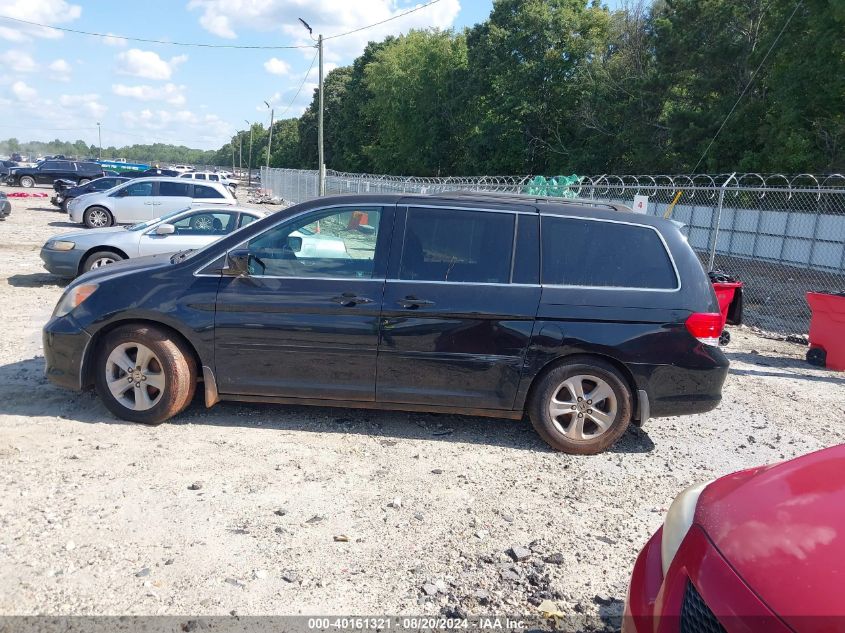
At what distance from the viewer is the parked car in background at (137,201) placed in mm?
18422

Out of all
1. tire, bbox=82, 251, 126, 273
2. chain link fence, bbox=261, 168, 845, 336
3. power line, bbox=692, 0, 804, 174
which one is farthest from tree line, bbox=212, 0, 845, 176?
tire, bbox=82, 251, 126, 273

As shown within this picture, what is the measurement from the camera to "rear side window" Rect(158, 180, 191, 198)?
18.5m

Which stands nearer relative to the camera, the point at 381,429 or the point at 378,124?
the point at 381,429

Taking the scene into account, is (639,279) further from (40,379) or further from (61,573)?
(40,379)

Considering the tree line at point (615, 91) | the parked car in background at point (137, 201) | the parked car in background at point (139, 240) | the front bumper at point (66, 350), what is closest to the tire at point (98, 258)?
the parked car in background at point (139, 240)

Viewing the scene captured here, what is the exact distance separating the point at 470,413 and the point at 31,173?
156 feet

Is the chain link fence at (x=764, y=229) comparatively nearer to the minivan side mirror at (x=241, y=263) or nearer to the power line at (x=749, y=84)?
the power line at (x=749, y=84)

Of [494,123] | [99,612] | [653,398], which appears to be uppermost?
[494,123]

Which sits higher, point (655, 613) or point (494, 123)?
point (494, 123)

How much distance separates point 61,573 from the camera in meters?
3.32

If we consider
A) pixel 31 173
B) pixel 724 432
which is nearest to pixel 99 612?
pixel 724 432

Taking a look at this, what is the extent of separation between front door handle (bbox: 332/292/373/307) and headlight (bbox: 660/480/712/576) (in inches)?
110

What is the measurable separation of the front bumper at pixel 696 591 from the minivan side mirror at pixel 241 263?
352cm

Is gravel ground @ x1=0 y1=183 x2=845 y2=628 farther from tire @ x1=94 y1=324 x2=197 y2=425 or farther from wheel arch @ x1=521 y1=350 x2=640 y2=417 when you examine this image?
wheel arch @ x1=521 y1=350 x2=640 y2=417
